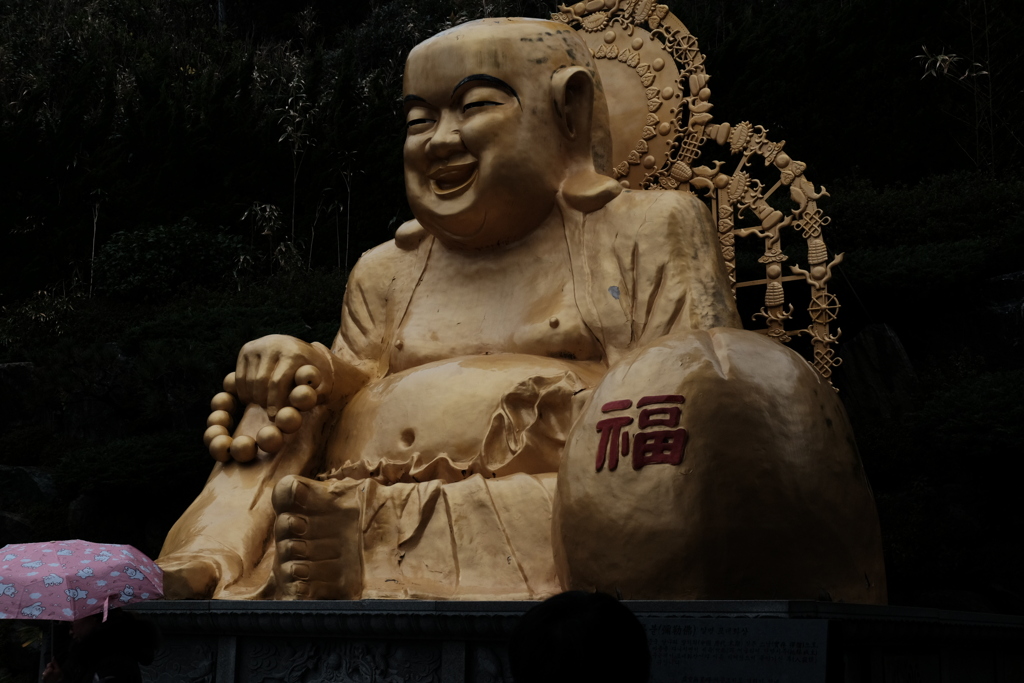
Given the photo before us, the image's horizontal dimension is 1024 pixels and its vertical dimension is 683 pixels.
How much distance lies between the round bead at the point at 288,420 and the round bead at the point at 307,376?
0.12 metres

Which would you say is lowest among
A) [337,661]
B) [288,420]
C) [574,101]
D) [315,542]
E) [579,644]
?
[337,661]

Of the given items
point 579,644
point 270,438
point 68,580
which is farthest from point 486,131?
point 579,644

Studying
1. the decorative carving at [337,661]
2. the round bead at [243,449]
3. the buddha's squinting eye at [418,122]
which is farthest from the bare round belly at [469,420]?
the buddha's squinting eye at [418,122]

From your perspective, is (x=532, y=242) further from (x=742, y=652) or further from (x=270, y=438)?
(x=742, y=652)

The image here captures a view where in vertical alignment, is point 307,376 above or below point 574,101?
below

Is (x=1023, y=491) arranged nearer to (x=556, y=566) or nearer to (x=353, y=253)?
(x=556, y=566)

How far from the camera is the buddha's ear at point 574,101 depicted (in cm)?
513

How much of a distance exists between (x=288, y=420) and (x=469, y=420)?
0.75 meters

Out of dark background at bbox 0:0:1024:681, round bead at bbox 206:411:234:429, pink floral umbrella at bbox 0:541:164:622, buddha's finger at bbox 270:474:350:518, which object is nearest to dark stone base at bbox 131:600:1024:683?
buddha's finger at bbox 270:474:350:518

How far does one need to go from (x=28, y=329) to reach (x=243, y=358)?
287 inches

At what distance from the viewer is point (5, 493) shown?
932 cm

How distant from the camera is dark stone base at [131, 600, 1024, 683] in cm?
260

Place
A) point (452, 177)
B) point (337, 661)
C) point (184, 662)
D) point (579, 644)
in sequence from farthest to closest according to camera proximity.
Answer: point (452, 177) < point (184, 662) < point (337, 661) < point (579, 644)

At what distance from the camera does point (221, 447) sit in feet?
15.8
